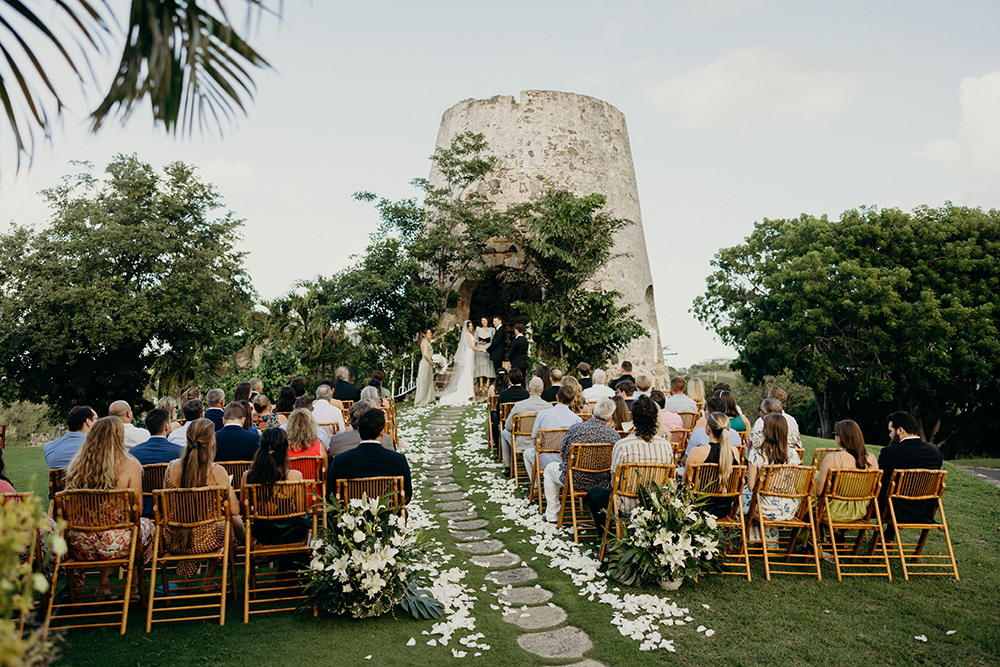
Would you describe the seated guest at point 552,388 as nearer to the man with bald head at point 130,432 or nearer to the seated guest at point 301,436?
the seated guest at point 301,436

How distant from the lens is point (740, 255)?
25.2m

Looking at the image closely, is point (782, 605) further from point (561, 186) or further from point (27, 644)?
point (561, 186)

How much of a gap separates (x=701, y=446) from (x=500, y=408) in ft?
13.0

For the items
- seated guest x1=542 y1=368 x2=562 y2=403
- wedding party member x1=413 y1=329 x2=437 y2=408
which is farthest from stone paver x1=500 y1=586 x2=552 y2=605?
wedding party member x1=413 y1=329 x2=437 y2=408

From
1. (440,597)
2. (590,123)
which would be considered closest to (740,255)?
(590,123)

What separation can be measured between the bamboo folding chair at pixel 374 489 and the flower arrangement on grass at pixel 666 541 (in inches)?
71.2

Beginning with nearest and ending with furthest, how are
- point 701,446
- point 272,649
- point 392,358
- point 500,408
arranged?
point 272,649 → point 701,446 → point 500,408 → point 392,358

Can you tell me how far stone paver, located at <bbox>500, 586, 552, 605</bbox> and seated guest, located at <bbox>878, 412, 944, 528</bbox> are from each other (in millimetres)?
3055

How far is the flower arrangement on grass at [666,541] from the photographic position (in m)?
4.81

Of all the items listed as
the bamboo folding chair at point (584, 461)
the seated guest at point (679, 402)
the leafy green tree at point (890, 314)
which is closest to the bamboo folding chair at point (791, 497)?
the bamboo folding chair at point (584, 461)

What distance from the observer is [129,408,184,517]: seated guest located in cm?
516

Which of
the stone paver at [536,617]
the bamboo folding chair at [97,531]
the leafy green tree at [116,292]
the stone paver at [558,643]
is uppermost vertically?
the leafy green tree at [116,292]

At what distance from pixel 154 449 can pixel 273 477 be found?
140 centimetres

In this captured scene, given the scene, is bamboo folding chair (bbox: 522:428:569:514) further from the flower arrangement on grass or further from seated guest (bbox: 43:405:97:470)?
seated guest (bbox: 43:405:97:470)
